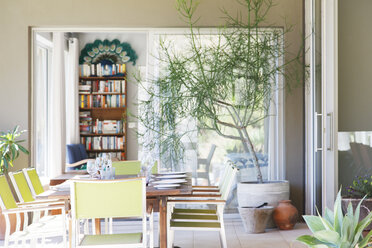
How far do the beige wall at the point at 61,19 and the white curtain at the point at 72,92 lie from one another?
10.2 feet

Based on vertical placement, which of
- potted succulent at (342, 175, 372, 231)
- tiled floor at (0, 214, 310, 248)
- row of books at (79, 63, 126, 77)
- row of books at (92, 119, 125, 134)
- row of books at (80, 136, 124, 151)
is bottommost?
tiled floor at (0, 214, 310, 248)

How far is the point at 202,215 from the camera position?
13.6 feet

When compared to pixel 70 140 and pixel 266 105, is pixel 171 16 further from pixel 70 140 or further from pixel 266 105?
pixel 70 140

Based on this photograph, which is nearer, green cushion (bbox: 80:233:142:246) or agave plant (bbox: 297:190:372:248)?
agave plant (bbox: 297:190:372:248)

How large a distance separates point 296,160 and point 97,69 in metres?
4.70

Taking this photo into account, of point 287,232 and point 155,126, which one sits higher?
point 155,126

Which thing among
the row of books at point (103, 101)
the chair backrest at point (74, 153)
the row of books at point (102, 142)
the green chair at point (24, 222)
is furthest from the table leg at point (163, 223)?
the row of books at point (103, 101)

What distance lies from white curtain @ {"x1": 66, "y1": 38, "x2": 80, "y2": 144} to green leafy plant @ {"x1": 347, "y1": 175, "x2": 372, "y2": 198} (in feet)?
19.3

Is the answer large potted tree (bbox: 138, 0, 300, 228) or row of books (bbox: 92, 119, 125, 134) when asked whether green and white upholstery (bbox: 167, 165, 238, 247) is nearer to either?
large potted tree (bbox: 138, 0, 300, 228)

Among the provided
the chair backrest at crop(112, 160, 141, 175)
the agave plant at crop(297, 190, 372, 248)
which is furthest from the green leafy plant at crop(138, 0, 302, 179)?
the agave plant at crop(297, 190, 372, 248)

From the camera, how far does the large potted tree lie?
557 cm

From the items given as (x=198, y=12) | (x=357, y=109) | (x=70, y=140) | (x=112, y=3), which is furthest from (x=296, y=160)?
(x=70, y=140)

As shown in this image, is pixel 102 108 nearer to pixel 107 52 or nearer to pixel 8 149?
pixel 107 52

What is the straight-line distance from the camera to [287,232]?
5453 millimetres
